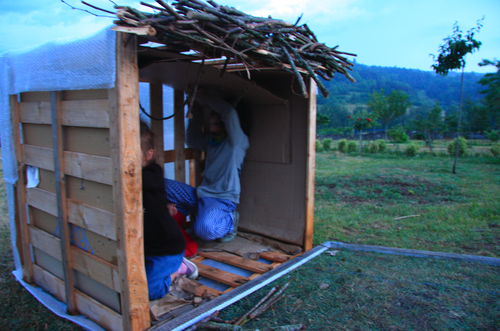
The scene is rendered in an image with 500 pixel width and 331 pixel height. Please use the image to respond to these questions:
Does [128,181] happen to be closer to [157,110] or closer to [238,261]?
[238,261]

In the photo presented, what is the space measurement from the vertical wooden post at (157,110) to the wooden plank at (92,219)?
177 cm

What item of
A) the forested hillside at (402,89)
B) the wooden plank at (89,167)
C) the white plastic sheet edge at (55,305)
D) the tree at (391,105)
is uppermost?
the forested hillside at (402,89)

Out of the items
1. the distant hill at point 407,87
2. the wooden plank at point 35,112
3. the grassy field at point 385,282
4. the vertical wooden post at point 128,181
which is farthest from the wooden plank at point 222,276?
the distant hill at point 407,87

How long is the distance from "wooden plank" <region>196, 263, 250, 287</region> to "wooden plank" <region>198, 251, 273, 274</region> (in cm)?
23

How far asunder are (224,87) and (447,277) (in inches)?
121

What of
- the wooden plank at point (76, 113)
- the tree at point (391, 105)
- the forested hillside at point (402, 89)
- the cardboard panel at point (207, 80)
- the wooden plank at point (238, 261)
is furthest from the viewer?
the forested hillside at point (402, 89)

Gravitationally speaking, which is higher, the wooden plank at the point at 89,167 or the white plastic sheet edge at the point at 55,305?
the wooden plank at the point at 89,167

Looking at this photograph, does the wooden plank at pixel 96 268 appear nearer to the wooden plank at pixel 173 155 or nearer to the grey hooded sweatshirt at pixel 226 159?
the grey hooded sweatshirt at pixel 226 159

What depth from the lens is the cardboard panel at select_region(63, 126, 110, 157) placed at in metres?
2.27

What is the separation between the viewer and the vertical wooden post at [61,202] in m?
2.58

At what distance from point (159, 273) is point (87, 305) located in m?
0.58

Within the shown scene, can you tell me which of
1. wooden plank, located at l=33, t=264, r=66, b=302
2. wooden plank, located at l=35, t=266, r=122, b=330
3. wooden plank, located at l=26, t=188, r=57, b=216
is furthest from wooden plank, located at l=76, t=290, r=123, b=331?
wooden plank, located at l=26, t=188, r=57, b=216

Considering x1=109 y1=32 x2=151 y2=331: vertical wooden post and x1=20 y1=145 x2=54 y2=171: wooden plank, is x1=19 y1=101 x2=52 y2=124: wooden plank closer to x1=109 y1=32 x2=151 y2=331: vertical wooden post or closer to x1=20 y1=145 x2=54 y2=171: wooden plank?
x1=20 y1=145 x2=54 y2=171: wooden plank

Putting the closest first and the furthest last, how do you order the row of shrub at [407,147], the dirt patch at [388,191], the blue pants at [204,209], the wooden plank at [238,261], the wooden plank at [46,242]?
the wooden plank at [46,242] < the wooden plank at [238,261] < the blue pants at [204,209] < the dirt patch at [388,191] < the row of shrub at [407,147]
